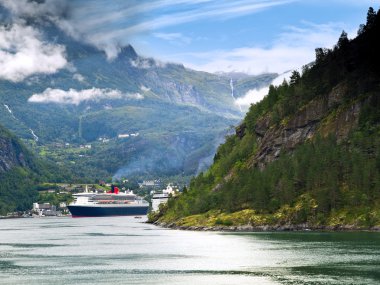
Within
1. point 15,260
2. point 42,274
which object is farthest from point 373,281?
point 15,260

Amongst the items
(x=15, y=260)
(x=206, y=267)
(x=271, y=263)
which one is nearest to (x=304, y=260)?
(x=271, y=263)

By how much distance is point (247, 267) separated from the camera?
528 ft

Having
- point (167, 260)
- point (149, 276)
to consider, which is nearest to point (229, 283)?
point (149, 276)

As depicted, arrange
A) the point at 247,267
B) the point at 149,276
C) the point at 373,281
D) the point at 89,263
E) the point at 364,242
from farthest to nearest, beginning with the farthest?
the point at 364,242, the point at 89,263, the point at 247,267, the point at 149,276, the point at 373,281

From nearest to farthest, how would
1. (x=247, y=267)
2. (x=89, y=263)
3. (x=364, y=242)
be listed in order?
(x=247, y=267)
(x=89, y=263)
(x=364, y=242)

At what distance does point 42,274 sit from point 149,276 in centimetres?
2025

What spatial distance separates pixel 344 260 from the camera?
6531 inches

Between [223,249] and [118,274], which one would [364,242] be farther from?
[118,274]

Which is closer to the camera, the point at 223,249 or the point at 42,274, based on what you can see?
the point at 42,274

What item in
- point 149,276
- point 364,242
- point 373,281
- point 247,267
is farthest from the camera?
point 364,242

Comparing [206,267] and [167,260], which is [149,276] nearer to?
[206,267]

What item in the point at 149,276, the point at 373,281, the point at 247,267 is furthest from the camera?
the point at 247,267

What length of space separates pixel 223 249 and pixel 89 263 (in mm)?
37365

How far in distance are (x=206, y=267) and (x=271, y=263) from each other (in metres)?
12.8
